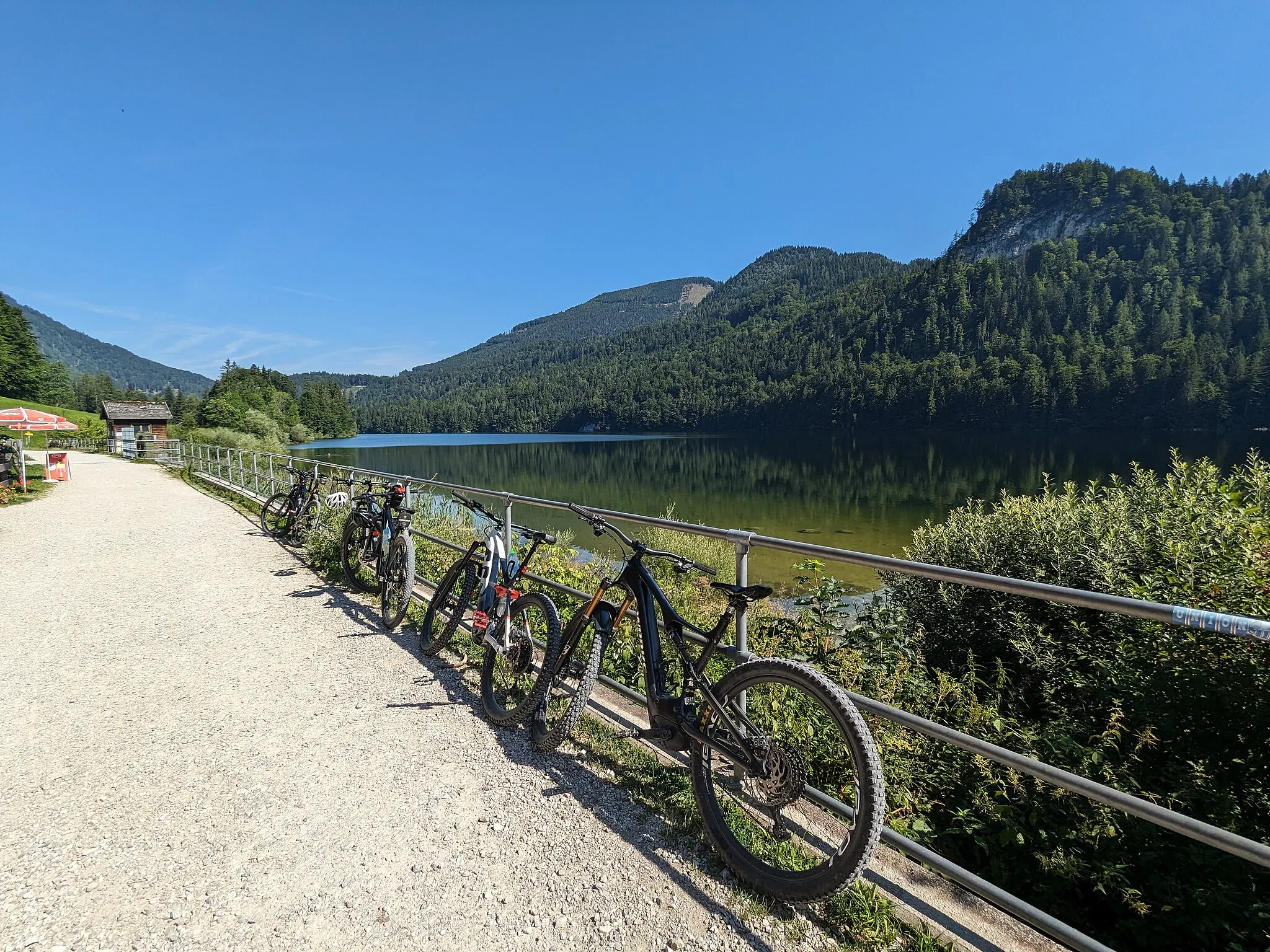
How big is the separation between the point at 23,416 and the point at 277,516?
1463cm

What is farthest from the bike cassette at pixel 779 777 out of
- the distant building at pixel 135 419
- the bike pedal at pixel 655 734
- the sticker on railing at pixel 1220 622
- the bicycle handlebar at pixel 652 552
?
the distant building at pixel 135 419

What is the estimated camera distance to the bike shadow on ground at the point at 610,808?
2.23m

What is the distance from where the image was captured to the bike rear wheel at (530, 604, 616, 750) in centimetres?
307

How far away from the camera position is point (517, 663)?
377 centimetres

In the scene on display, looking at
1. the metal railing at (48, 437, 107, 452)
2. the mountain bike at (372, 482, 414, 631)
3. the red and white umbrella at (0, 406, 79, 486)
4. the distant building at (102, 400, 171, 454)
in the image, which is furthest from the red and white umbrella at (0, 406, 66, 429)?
the metal railing at (48, 437, 107, 452)

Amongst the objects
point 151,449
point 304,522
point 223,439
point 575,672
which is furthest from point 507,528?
point 151,449

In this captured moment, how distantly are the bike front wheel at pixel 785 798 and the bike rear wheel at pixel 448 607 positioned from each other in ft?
7.81

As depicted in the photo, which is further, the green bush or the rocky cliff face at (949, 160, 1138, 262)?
the rocky cliff face at (949, 160, 1138, 262)

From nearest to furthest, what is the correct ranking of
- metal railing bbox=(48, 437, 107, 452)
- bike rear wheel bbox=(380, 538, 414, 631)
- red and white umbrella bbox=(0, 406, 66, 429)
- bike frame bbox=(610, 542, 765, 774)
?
bike frame bbox=(610, 542, 765, 774) → bike rear wheel bbox=(380, 538, 414, 631) → red and white umbrella bbox=(0, 406, 66, 429) → metal railing bbox=(48, 437, 107, 452)

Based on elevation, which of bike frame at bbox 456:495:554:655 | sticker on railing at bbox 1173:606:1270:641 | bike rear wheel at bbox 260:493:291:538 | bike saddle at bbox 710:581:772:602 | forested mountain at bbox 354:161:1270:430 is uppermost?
forested mountain at bbox 354:161:1270:430

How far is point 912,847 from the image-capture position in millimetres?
2135

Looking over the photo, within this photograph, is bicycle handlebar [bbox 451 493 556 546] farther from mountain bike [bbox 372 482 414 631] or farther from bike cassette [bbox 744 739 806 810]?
bike cassette [bbox 744 739 806 810]

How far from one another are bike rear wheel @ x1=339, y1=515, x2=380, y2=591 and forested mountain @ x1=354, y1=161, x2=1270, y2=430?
3803 inches

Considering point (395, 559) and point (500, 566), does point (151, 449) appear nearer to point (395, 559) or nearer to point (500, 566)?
point (395, 559)
